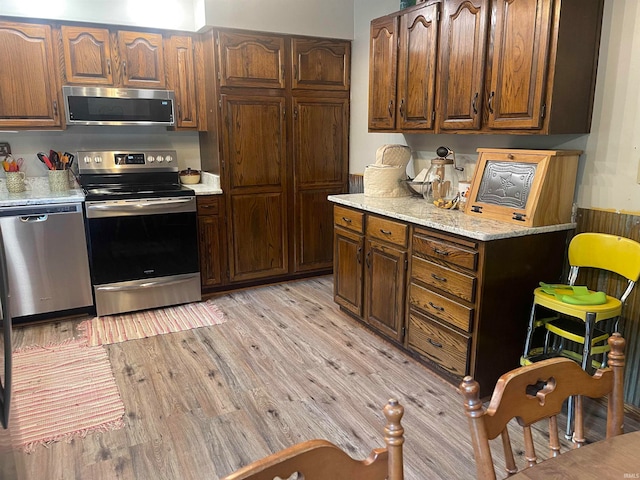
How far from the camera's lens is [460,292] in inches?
96.6

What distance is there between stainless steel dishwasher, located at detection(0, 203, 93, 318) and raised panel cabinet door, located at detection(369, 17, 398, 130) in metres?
2.24

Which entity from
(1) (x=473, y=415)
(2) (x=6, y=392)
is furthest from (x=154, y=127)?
(1) (x=473, y=415)

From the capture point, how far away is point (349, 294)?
3463 mm

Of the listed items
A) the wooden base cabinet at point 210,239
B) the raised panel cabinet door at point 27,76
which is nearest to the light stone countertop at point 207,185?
the wooden base cabinet at point 210,239

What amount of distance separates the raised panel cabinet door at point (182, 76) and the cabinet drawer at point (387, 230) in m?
1.89

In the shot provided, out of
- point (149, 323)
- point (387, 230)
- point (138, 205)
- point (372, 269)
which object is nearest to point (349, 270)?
point (372, 269)

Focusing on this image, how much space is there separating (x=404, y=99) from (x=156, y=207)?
196 centimetres

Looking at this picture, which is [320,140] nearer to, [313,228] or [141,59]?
[313,228]

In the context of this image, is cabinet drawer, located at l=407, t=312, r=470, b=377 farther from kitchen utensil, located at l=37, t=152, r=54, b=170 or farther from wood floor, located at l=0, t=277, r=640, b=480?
kitchen utensil, located at l=37, t=152, r=54, b=170

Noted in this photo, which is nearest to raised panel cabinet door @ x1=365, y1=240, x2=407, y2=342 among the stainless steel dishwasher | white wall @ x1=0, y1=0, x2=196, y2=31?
the stainless steel dishwasher

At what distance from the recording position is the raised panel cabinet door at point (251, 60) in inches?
148

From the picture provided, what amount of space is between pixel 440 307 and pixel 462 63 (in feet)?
4.52

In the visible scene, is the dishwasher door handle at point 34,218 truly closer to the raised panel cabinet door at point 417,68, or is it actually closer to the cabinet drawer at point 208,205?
the cabinet drawer at point 208,205

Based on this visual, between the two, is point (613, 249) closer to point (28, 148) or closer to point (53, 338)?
point (53, 338)
